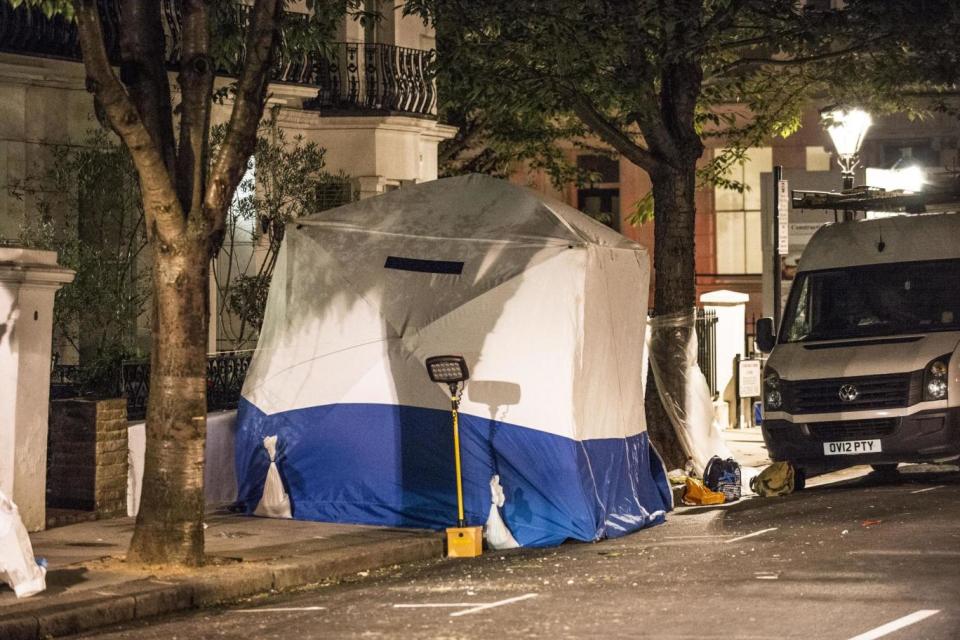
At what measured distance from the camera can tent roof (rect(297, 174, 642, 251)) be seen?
15227mm

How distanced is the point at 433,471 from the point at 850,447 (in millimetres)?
4768

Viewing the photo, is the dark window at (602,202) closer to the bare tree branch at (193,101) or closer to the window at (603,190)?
the window at (603,190)

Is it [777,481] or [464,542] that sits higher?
[777,481]

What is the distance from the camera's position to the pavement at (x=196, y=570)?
1053 centimetres

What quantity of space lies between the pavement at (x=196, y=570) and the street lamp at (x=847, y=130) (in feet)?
32.3

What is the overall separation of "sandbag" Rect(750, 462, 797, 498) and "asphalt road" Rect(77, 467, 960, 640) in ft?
9.58

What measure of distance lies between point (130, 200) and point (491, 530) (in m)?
7.92

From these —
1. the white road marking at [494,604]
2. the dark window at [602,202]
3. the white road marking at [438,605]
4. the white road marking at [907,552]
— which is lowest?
the white road marking at [438,605]

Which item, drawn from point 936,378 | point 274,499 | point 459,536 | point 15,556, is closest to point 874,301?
point 936,378

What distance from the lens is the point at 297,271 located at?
1600 centimetres

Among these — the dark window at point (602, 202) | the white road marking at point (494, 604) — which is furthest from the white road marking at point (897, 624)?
the dark window at point (602, 202)

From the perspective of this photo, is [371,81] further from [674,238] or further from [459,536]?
[459,536]

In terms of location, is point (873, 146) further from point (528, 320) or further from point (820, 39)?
point (528, 320)

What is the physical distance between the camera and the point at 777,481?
18.2 m
